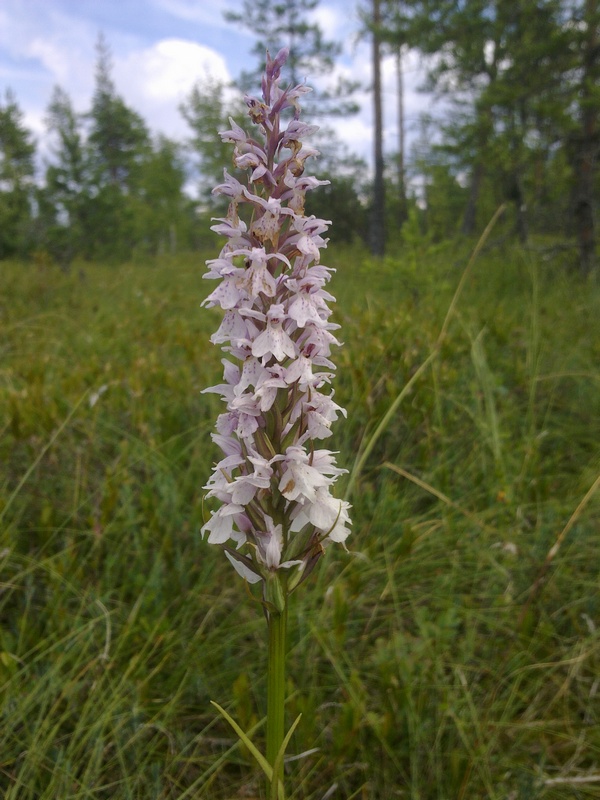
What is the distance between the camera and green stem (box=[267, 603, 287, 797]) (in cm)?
126

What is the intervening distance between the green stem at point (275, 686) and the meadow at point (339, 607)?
A: 597mm

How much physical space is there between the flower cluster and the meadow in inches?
31.0

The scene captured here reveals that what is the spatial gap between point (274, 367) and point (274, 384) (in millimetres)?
50

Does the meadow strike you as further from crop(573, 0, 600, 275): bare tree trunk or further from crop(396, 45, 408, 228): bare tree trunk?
crop(396, 45, 408, 228): bare tree trunk

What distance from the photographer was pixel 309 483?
125 centimetres

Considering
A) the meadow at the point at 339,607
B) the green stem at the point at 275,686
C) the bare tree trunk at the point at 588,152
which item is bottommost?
the meadow at the point at 339,607

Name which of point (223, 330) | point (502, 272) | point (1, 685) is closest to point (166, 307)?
point (502, 272)

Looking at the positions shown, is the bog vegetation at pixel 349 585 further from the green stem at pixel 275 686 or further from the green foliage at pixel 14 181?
the green foliage at pixel 14 181

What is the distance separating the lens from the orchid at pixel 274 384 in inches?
49.4

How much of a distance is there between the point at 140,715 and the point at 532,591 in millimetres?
1673

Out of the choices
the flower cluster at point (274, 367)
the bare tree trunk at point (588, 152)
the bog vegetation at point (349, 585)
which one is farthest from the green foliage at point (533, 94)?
the flower cluster at point (274, 367)

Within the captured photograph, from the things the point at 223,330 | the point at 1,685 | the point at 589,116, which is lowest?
the point at 1,685

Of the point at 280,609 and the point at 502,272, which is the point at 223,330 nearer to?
the point at 280,609

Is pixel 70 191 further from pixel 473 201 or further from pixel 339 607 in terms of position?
pixel 339 607
